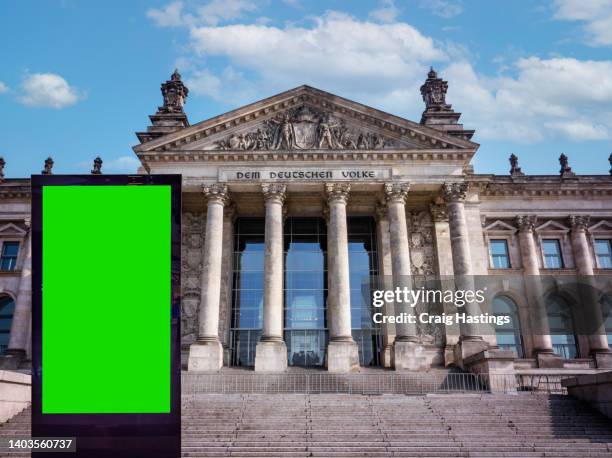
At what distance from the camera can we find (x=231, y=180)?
32344 mm

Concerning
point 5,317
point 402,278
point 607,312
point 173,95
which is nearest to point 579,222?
point 607,312

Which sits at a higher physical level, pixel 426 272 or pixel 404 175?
pixel 404 175

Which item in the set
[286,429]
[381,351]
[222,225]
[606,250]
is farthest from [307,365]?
[606,250]

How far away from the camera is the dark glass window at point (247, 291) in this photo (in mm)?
33625

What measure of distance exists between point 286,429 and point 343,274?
13.2 m

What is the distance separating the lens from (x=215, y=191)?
32000 millimetres

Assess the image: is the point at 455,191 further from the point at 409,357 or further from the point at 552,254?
the point at 552,254

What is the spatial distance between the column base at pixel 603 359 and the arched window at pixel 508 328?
4.45 metres

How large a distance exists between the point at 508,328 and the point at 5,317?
35469mm

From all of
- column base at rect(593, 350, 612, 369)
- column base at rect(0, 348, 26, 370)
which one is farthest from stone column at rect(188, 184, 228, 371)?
column base at rect(593, 350, 612, 369)

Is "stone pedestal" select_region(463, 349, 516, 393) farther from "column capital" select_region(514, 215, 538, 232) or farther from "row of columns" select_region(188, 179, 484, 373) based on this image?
"column capital" select_region(514, 215, 538, 232)

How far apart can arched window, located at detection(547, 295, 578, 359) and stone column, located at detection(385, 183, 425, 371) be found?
1176 centimetres

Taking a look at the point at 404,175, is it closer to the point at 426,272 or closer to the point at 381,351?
the point at 426,272

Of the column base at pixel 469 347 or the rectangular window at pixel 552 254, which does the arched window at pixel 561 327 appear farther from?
the column base at pixel 469 347
